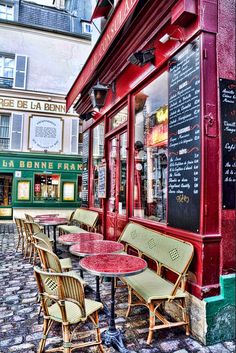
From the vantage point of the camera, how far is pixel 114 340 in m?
2.43

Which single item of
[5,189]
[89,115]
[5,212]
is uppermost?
[89,115]

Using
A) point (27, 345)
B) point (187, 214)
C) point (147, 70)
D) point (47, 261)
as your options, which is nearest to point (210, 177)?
point (187, 214)

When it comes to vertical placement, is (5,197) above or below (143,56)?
below

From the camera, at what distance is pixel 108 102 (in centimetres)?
573

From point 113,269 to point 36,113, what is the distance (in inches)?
454

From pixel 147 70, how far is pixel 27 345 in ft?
12.0

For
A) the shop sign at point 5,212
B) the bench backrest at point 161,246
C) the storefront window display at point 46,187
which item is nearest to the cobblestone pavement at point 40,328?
the bench backrest at point 161,246

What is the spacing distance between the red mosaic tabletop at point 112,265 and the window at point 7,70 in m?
11.9

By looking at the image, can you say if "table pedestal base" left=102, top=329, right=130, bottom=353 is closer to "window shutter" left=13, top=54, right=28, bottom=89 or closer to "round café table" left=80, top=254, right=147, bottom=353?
"round café table" left=80, top=254, right=147, bottom=353

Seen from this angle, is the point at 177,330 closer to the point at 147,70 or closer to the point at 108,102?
the point at 147,70

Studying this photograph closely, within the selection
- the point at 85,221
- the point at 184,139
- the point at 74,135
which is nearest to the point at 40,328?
the point at 184,139

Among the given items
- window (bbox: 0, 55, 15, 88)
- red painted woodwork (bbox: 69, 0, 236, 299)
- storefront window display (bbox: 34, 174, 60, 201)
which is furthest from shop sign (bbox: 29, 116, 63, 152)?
red painted woodwork (bbox: 69, 0, 236, 299)

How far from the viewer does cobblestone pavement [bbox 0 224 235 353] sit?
2404mm

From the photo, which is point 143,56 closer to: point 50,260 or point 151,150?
point 151,150
